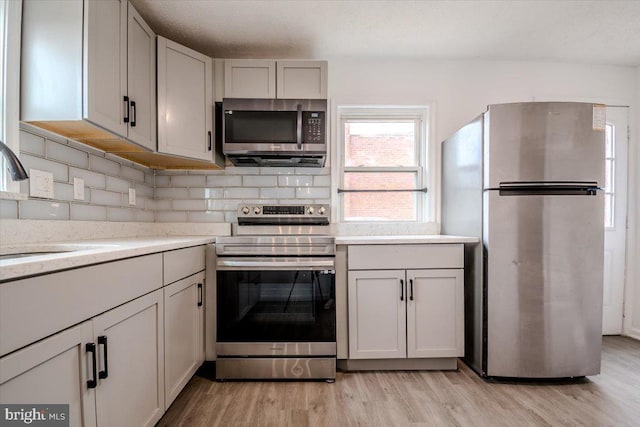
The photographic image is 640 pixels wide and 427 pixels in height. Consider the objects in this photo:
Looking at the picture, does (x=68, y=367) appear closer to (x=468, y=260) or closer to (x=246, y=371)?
(x=246, y=371)

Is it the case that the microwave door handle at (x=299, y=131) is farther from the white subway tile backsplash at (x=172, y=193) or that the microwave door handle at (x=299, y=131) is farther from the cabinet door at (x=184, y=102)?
the white subway tile backsplash at (x=172, y=193)

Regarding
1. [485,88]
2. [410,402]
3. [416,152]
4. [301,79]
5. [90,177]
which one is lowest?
[410,402]

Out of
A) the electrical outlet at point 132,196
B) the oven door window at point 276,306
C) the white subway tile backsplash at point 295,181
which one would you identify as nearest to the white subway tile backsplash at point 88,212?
the electrical outlet at point 132,196

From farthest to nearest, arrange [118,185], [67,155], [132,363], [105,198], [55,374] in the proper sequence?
[118,185]
[105,198]
[67,155]
[132,363]
[55,374]

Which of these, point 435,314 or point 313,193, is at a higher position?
point 313,193

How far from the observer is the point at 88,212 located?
5.87ft

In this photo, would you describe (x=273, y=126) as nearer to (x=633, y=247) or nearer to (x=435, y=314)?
(x=435, y=314)

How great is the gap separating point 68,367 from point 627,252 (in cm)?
400

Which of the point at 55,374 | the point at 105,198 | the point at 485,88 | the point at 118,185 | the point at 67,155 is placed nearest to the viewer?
Answer: the point at 55,374

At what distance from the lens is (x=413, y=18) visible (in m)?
2.10

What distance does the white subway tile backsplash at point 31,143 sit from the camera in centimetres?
141

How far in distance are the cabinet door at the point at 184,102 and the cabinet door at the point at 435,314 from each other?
1756 millimetres

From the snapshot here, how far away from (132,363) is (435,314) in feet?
5.83

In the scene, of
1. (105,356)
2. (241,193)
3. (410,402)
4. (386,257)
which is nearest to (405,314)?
(386,257)
